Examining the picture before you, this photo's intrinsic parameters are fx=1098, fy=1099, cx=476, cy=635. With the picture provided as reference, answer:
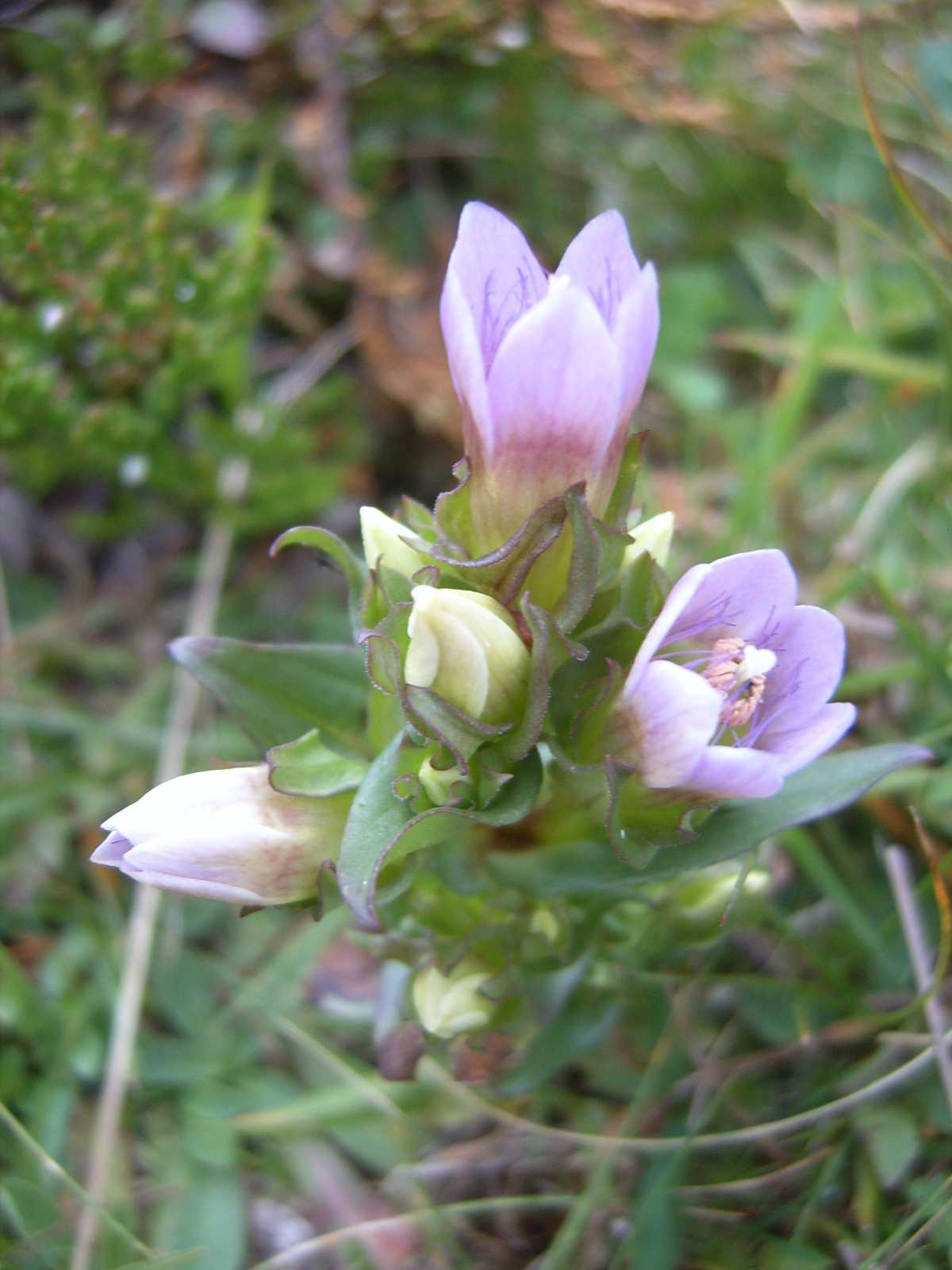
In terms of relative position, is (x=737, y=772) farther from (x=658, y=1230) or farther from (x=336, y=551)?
(x=658, y=1230)

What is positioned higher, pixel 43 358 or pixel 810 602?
pixel 43 358

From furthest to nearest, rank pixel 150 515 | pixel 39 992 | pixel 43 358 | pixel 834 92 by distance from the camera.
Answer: pixel 834 92, pixel 150 515, pixel 43 358, pixel 39 992

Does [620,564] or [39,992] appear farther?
[39,992]

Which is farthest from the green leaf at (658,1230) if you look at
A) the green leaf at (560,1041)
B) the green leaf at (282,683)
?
the green leaf at (282,683)

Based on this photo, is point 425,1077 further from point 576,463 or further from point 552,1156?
point 576,463

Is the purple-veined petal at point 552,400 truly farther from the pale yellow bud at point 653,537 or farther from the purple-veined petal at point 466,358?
the pale yellow bud at point 653,537

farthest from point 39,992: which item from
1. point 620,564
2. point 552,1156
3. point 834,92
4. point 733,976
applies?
point 834,92

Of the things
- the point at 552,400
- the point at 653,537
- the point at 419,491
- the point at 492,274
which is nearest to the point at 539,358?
the point at 552,400

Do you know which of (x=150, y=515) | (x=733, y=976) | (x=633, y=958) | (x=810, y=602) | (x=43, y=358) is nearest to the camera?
(x=633, y=958)

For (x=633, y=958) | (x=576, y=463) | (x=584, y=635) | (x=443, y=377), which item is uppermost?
(x=576, y=463)
